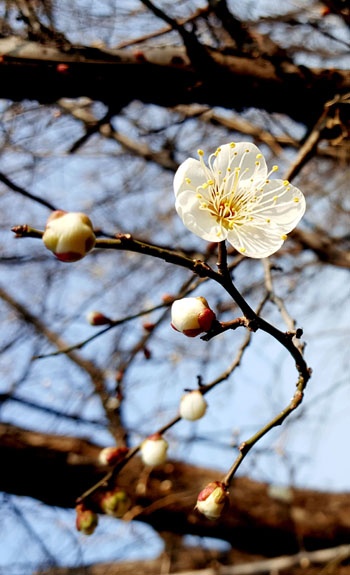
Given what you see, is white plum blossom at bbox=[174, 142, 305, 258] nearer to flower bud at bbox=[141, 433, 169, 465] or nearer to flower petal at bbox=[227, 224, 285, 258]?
flower petal at bbox=[227, 224, 285, 258]

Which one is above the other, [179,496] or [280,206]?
[280,206]

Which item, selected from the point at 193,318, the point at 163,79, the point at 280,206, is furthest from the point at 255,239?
the point at 163,79

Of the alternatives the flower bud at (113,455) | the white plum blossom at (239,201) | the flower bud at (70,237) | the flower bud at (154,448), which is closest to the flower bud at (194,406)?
the flower bud at (154,448)

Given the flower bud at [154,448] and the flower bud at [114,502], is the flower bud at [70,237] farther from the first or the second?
the flower bud at [114,502]

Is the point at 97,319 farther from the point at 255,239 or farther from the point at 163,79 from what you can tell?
the point at 163,79

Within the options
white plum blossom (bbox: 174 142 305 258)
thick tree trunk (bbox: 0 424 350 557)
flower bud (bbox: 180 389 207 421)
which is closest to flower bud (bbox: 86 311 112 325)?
flower bud (bbox: 180 389 207 421)

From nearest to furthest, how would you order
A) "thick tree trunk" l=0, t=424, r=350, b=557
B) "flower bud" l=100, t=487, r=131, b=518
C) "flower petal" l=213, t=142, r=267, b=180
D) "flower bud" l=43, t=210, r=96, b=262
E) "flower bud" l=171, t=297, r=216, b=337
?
1. "flower bud" l=43, t=210, r=96, b=262
2. "flower bud" l=171, t=297, r=216, b=337
3. "flower petal" l=213, t=142, r=267, b=180
4. "flower bud" l=100, t=487, r=131, b=518
5. "thick tree trunk" l=0, t=424, r=350, b=557
